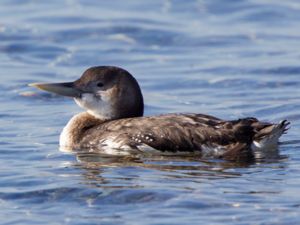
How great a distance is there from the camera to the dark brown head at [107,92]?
13055mm

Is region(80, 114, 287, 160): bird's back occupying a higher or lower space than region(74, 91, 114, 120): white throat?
lower

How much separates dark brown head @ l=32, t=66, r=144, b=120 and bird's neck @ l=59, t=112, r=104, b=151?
0.09m

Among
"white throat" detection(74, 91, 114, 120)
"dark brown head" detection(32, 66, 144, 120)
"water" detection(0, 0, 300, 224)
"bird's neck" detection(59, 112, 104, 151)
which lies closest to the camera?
"water" detection(0, 0, 300, 224)

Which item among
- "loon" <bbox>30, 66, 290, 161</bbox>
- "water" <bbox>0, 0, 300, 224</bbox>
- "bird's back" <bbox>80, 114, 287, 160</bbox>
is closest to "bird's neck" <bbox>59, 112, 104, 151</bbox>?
"loon" <bbox>30, 66, 290, 161</bbox>

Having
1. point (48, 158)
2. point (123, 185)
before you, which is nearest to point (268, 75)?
point (48, 158)

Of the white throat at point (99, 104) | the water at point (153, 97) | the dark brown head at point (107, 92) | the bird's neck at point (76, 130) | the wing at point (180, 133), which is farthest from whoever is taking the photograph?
the white throat at point (99, 104)

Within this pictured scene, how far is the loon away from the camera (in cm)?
1225

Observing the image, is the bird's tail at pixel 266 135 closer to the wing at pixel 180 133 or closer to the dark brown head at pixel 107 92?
the wing at pixel 180 133

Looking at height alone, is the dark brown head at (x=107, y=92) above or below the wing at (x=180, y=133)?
above

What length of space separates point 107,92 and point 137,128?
2.79ft

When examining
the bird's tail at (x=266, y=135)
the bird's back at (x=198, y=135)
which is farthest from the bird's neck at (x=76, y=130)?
the bird's tail at (x=266, y=135)

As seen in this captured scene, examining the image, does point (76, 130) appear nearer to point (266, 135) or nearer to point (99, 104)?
point (99, 104)

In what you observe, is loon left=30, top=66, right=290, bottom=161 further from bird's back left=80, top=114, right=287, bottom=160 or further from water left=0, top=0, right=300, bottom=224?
water left=0, top=0, right=300, bottom=224

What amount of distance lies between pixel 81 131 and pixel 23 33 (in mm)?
7942
